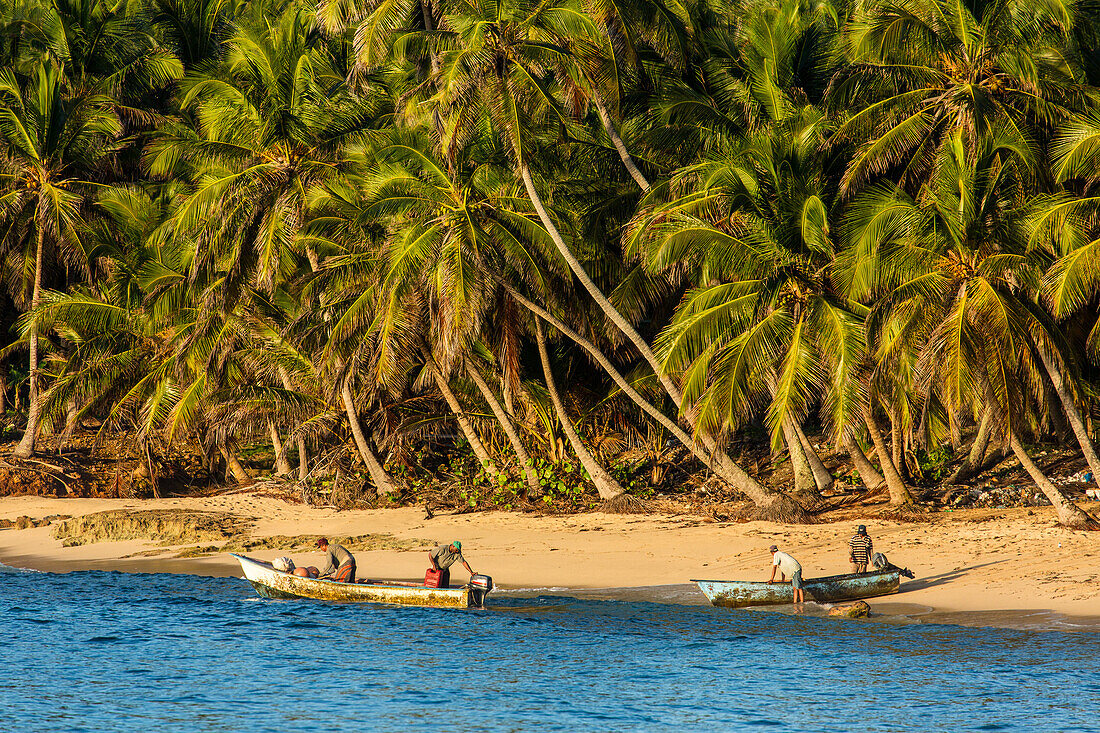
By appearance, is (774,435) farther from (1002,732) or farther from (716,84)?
(716,84)

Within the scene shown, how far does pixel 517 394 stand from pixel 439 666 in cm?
1046

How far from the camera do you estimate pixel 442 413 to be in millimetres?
25641

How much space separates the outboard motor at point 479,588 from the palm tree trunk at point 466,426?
7995mm

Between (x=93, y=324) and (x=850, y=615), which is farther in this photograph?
(x=93, y=324)

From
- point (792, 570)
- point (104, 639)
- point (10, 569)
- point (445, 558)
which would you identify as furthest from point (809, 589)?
point (10, 569)

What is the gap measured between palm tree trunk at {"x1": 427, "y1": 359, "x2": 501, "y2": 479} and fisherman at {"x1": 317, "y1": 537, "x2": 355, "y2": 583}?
7.00 m

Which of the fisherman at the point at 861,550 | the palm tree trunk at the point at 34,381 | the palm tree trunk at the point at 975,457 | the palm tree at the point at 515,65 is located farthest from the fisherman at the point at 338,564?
the palm tree trunk at the point at 34,381

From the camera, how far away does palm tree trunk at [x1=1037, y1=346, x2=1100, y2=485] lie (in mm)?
15866

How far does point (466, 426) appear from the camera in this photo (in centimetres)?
2380

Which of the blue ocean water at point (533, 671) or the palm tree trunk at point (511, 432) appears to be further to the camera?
the palm tree trunk at point (511, 432)

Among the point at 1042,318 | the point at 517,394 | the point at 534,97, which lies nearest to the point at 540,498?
the point at 517,394

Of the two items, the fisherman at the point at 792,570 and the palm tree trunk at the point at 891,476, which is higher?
the palm tree trunk at the point at 891,476

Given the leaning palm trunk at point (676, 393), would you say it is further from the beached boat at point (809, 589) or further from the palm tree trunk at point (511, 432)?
the beached boat at point (809, 589)

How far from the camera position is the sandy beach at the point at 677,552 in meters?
14.7
